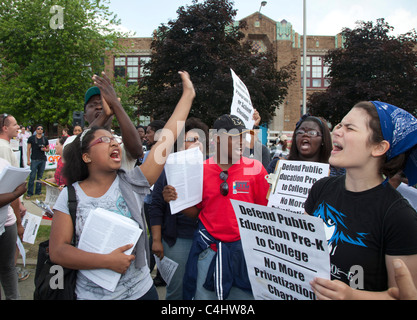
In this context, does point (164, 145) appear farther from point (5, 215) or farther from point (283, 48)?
point (283, 48)

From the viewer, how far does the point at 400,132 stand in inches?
62.1

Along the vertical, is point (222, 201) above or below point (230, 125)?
below

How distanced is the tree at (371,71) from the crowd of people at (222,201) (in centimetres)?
1744

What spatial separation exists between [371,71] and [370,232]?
66.2 feet

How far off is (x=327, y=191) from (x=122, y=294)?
1314 millimetres

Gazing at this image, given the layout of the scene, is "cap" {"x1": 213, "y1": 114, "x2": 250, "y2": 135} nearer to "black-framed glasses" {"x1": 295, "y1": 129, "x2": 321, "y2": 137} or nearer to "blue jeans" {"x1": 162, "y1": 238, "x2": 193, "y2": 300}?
"black-framed glasses" {"x1": 295, "y1": 129, "x2": 321, "y2": 137}

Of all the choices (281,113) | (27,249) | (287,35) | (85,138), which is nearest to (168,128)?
(85,138)

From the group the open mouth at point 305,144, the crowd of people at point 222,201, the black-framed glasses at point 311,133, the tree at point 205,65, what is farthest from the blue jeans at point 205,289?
the tree at point 205,65

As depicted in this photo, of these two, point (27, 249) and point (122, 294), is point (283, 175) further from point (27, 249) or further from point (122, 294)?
point (27, 249)

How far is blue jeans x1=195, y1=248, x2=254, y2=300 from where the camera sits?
242cm

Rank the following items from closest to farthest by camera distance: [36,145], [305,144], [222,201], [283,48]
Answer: [222,201] → [305,144] → [36,145] → [283,48]

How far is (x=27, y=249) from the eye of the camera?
5.75 metres

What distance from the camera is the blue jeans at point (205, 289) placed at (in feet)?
7.95

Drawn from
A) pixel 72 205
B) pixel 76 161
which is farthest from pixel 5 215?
pixel 72 205
